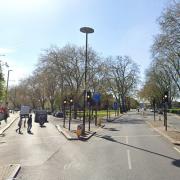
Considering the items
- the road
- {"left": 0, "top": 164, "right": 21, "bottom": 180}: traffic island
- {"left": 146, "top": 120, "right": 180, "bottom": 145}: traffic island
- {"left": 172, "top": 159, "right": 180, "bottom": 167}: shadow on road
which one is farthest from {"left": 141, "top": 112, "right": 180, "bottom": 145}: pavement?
{"left": 0, "top": 164, "right": 21, "bottom": 180}: traffic island

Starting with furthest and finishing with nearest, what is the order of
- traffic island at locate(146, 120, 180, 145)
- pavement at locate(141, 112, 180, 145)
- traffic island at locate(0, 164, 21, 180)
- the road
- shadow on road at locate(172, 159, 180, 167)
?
pavement at locate(141, 112, 180, 145) < traffic island at locate(146, 120, 180, 145) < shadow on road at locate(172, 159, 180, 167) < the road < traffic island at locate(0, 164, 21, 180)

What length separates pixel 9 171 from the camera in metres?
14.2

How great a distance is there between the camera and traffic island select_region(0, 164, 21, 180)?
1308 cm

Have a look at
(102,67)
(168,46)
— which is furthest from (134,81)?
(168,46)

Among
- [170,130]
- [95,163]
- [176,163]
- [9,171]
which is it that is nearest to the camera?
[9,171]

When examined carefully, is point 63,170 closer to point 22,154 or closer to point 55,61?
point 22,154

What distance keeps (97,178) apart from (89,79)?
67052mm

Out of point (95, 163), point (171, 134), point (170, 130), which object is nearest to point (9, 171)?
point (95, 163)

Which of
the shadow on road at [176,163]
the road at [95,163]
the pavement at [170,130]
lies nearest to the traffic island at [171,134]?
the pavement at [170,130]

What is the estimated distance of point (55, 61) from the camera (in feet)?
250

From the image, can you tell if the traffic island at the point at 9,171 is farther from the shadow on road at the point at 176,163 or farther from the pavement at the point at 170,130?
the pavement at the point at 170,130

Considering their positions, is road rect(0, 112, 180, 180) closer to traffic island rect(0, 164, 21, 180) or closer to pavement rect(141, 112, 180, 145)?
traffic island rect(0, 164, 21, 180)

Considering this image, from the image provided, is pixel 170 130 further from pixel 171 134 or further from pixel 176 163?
pixel 176 163

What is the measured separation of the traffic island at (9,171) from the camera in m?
13.1
